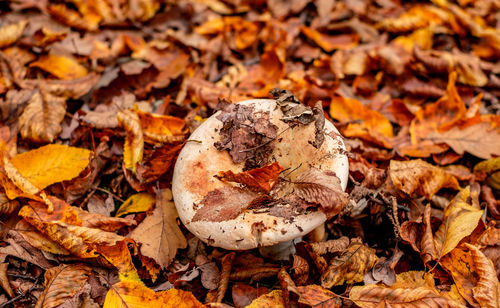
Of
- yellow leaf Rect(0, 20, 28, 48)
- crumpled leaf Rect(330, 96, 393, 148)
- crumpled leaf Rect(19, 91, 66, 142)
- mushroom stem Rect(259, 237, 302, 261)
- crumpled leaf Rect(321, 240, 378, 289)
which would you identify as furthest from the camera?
yellow leaf Rect(0, 20, 28, 48)

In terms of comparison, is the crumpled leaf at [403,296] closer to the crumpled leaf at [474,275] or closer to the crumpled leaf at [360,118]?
the crumpled leaf at [474,275]

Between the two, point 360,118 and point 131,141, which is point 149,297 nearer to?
point 131,141

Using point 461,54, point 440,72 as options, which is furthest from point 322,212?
point 461,54

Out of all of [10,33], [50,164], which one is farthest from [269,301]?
[10,33]

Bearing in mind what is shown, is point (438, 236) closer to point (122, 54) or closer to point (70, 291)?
point (70, 291)

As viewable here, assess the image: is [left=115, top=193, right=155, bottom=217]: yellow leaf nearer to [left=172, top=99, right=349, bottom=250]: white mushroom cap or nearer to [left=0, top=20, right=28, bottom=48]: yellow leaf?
[left=172, top=99, right=349, bottom=250]: white mushroom cap

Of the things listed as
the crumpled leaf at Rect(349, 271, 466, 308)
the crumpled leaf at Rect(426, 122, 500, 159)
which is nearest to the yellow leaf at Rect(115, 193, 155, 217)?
the crumpled leaf at Rect(349, 271, 466, 308)

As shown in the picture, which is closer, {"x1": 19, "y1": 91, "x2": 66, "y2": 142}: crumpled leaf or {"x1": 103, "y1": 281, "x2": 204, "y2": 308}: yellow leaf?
{"x1": 103, "y1": 281, "x2": 204, "y2": 308}: yellow leaf
